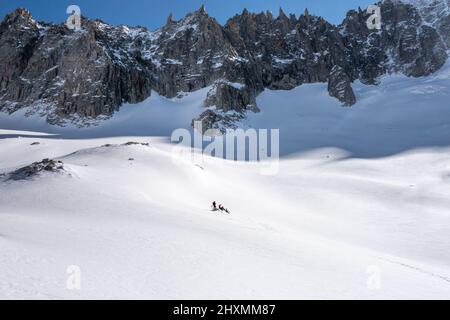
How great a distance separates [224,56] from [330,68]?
36.2 metres

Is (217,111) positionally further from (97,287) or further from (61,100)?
(97,287)

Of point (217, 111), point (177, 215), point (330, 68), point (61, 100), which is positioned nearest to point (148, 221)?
point (177, 215)

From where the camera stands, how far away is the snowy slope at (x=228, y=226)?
12.0 m

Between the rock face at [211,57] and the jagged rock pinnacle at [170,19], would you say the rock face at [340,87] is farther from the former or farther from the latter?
the jagged rock pinnacle at [170,19]

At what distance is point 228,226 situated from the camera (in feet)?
72.9

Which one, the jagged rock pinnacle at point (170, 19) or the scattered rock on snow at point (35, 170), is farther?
the jagged rock pinnacle at point (170, 19)

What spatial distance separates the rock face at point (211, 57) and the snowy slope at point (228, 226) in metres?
52.1

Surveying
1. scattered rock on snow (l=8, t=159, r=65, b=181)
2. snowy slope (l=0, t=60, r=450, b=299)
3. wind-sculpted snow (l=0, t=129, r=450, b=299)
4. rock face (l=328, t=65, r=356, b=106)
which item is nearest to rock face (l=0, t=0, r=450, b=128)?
rock face (l=328, t=65, r=356, b=106)

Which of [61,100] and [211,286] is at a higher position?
[61,100]

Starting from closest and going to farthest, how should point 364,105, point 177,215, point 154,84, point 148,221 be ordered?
1. point 148,221
2. point 177,215
3. point 364,105
4. point 154,84

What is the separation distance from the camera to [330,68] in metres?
136

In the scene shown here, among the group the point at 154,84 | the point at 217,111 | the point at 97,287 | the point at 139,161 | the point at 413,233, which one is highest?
the point at 154,84

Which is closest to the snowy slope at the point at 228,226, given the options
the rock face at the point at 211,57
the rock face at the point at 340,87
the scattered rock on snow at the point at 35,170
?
the scattered rock on snow at the point at 35,170

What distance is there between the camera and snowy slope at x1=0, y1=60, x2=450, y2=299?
39.4 feet
